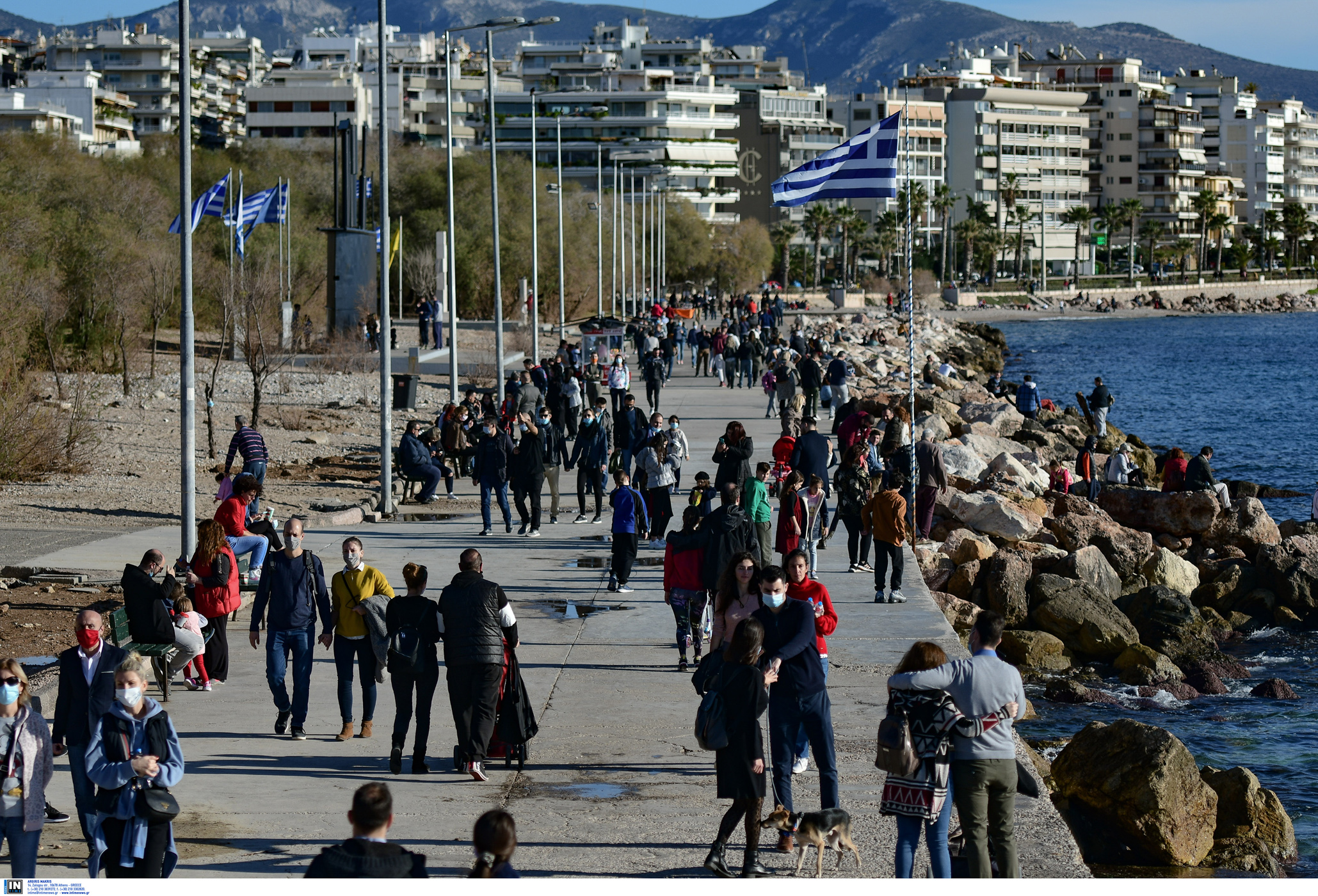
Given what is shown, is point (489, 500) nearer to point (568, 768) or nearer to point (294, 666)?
point (294, 666)

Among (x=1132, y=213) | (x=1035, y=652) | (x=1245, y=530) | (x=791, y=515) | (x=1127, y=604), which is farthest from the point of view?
(x=1132, y=213)

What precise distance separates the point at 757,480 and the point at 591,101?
140 m

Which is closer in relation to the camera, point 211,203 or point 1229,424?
point 211,203

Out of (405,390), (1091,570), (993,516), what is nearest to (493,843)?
(1091,570)

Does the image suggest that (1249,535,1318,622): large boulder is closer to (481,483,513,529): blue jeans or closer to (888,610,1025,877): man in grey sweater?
(481,483,513,529): blue jeans

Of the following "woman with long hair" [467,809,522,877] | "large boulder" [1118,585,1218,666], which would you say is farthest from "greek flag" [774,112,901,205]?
"woman with long hair" [467,809,522,877]

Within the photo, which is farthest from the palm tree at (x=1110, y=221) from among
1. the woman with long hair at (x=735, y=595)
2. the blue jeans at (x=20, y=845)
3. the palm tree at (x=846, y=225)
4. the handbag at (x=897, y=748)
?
the blue jeans at (x=20, y=845)

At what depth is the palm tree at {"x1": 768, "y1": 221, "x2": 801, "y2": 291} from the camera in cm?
14300

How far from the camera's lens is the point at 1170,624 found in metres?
20.4

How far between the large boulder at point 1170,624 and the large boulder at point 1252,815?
6616mm

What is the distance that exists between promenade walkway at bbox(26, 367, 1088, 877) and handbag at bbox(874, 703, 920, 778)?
3.77 ft

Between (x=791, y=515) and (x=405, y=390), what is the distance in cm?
2343

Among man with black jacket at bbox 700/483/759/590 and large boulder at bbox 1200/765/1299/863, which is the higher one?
man with black jacket at bbox 700/483/759/590

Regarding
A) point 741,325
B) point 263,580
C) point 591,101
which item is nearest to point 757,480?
point 263,580
